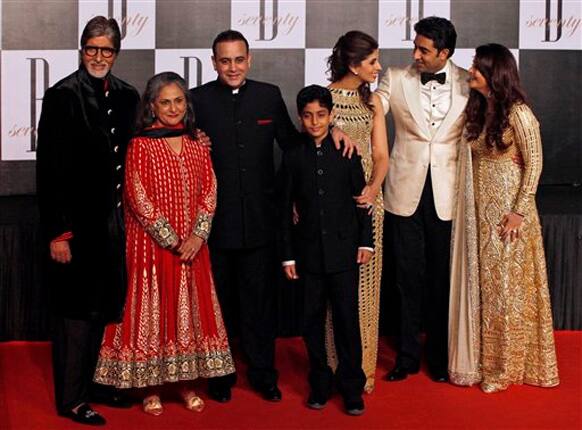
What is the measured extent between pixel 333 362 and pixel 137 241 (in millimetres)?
882

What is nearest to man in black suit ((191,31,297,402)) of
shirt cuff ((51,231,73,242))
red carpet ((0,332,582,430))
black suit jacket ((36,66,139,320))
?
red carpet ((0,332,582,430))

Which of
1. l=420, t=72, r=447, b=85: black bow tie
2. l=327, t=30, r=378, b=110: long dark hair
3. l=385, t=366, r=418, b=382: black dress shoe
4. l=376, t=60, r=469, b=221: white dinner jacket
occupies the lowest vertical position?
l=385, t=366, r=418, b=382: black dress shoe

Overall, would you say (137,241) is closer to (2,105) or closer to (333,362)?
(333,362)

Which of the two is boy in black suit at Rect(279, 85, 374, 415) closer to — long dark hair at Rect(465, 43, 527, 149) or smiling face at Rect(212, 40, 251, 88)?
smiling face at Rect(212, 40, 251, 88)

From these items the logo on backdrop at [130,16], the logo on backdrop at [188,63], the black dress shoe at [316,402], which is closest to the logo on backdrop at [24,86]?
the logo on backdrop at [130,16]

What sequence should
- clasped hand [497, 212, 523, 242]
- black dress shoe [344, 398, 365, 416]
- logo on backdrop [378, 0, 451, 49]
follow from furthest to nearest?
1. logo on backdrop [378, 0, 451, 49]
2. clasped hand [497, 212, 523, 242]
3. black dress shoe [344, 398, 365, 416]

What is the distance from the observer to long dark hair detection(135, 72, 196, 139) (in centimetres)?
389

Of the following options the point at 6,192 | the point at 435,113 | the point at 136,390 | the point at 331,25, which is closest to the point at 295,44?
the point at 331,25

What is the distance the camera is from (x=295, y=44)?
5227 millimetres

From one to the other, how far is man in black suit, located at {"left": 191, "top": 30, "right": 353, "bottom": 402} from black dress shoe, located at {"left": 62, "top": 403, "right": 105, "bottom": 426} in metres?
0.47

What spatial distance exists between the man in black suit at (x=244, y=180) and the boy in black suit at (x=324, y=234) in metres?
0.12

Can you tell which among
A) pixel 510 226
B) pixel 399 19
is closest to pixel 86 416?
pixel 510 226

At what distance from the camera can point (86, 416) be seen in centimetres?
396

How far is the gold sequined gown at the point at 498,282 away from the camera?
4.29 metres
